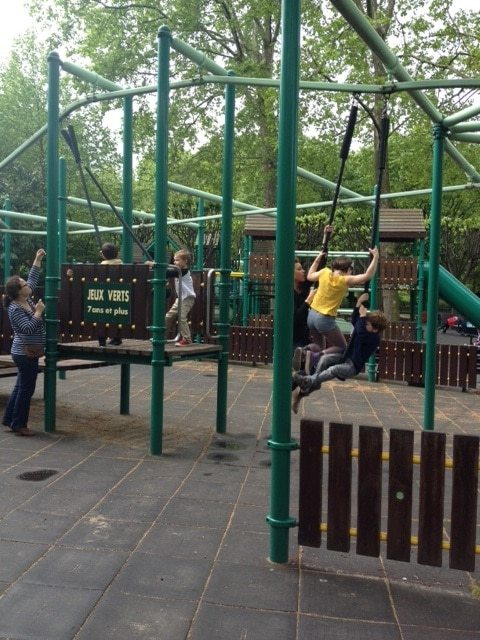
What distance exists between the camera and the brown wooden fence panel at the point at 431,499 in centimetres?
375

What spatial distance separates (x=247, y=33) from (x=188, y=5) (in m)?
2.68

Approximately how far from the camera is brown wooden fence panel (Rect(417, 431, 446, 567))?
375 cm

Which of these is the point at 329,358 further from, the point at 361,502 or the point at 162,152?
the point at 361,502

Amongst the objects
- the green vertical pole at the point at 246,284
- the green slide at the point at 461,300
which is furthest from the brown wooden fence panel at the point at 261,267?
the green slide at the point at 461,300

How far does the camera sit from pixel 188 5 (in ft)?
79.0

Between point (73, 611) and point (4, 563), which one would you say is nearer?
point (73, 611)

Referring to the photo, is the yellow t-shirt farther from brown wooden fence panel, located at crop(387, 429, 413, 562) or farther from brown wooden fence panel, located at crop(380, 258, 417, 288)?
brown wooden fence panel, located at crop(380, 258, 417, 288)

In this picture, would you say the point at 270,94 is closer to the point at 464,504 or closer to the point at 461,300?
the point at 461,300

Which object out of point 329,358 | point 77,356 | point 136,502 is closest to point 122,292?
point 77,356

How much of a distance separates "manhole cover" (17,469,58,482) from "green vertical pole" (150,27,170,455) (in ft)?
3.60

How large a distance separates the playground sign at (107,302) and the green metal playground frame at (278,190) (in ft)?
1.19

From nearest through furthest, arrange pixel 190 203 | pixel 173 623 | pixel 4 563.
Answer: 1. pixel 173 623
2. pixel 4 563
3. pixel 190 203

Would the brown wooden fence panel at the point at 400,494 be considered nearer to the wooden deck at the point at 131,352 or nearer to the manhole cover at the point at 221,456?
the manhole cover at the point at 221,456

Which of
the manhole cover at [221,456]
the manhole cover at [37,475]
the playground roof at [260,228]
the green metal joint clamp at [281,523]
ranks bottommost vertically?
the manhole cover at [221,456]
